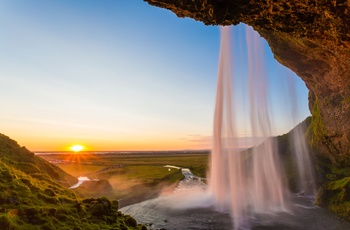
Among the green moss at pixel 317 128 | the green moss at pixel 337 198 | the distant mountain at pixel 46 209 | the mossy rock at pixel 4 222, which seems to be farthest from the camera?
the green moss at pixel 317 128

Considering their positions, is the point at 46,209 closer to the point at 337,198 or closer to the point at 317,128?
the point at 337,198

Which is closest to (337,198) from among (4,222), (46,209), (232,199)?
(232,199)

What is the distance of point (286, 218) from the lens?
103 feet

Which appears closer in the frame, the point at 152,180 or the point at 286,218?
the point at 286,218

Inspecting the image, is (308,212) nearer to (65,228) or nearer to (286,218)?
(286,218)

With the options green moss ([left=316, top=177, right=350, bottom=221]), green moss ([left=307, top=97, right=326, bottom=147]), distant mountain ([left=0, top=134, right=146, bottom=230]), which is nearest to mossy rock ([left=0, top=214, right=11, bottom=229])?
distant mountain ([left=0, top=134, right=146, bottom=230])

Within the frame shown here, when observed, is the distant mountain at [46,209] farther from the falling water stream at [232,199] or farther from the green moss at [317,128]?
the green moss at [317,128]

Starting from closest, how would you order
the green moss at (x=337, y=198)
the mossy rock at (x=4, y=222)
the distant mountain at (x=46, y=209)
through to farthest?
1. the mossy rock at (x=4, y=222)
2. the distant mountain at (x=46, y=209)
3. the green moss at (x=337, y=198)

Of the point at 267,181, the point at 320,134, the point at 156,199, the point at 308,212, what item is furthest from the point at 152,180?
the point at 320,134

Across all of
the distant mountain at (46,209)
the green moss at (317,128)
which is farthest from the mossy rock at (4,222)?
the green moss at (317,128)

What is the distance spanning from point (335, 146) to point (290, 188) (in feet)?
45.4

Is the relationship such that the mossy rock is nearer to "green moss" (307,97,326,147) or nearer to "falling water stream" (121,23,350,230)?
"falling water stream" (121,23,350,230)

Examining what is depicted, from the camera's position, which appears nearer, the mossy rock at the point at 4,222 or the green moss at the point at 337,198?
the mossy rock at the point at 4,222

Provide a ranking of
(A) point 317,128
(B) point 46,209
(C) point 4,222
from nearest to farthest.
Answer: (C) point 4,222
(B) point 46,209
(A) point 317,128
